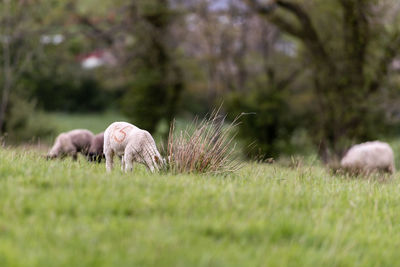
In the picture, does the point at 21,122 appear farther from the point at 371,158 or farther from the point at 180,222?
the point at 180,222

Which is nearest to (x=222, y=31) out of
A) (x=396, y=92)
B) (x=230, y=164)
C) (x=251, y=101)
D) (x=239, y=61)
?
(x=239, y=61)

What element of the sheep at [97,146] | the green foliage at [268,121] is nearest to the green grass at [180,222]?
the sheep at [97,146]

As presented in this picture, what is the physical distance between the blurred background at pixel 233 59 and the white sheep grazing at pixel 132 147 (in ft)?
30.5

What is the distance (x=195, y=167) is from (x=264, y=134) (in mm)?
12325

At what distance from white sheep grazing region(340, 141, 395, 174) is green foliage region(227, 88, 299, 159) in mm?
7402

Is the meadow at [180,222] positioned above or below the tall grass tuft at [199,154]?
below

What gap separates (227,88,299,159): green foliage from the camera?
18562 millimetres

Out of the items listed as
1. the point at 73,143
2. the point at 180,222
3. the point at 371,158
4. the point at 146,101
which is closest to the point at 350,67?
the point at 371,158

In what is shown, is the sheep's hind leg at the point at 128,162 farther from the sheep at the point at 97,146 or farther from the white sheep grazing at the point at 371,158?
the white sheep grazing at the point at 371,158

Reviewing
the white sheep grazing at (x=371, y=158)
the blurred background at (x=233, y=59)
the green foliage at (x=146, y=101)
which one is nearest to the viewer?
the white sheep grazing at (x=371, y=158)

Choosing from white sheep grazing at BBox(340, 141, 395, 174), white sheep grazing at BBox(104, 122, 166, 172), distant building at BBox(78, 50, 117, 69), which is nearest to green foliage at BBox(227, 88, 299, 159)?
white sheep grazing at BBox(340, 141, 395, 174)

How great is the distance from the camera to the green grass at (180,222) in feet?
11.6

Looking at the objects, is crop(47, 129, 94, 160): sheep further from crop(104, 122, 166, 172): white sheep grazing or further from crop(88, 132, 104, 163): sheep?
crop(104, 122, 166, 172): white sheep grazing

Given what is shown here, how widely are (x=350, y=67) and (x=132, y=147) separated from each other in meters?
12.3
